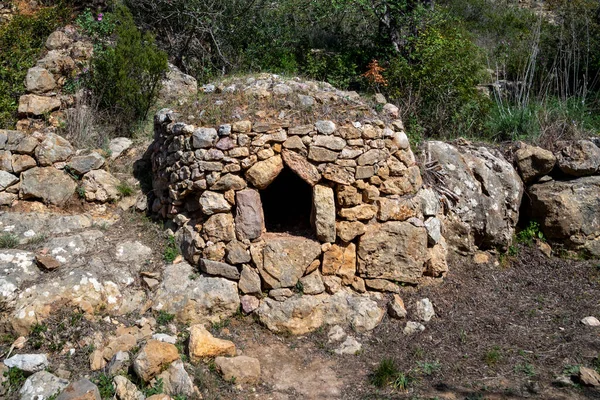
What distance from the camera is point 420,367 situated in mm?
4793

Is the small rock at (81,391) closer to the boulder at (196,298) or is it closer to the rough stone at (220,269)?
the boulder at (196,298)

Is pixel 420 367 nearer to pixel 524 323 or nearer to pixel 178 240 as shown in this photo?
pixel 524 323

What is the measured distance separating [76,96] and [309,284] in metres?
4.38

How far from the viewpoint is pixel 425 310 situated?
5613 millimetres

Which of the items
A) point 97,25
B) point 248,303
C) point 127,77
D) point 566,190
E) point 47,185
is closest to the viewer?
point 248,303

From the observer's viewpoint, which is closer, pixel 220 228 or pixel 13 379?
pixel 13 379

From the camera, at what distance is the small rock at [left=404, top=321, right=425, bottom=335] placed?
17.7 feet

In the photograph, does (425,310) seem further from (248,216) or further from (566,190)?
(566,190)

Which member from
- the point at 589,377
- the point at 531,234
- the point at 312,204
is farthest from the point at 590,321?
the point at 312,204

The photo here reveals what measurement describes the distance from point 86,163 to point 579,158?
20.8 ft

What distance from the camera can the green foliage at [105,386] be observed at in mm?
4062

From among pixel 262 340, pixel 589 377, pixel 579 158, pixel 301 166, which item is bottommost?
pixel 262 340

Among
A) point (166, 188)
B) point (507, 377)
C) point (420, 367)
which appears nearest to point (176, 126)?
point (166, 188)

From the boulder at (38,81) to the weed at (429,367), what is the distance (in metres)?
6.09
